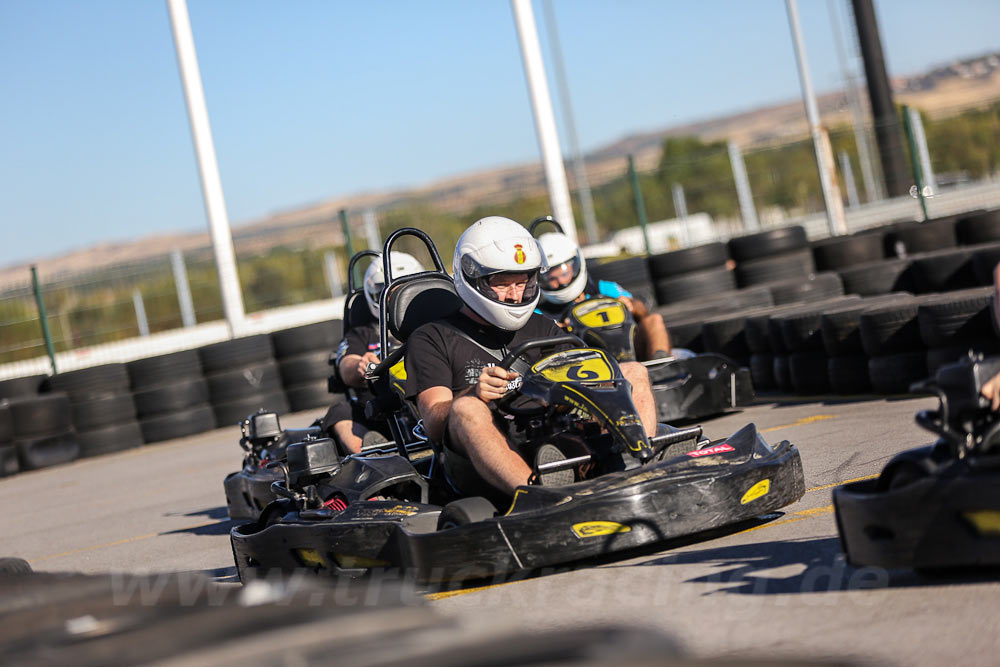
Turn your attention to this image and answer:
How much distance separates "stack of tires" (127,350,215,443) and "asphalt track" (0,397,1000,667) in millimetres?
6490

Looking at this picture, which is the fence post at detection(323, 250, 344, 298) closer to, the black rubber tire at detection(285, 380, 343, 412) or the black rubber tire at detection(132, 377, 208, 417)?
the black rubber tire at detection(285, 380, 343, 412)

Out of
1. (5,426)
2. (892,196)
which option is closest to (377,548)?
(5,426)

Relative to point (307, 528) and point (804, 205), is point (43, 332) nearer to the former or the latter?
point (307, 528)

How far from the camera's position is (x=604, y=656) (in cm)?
170

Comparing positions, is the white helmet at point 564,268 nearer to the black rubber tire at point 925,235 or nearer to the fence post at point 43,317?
the black rubber tire at point 925,235

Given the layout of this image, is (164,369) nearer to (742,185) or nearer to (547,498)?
(742,185)

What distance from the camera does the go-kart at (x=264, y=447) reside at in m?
7.44

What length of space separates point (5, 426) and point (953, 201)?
47.4 ft

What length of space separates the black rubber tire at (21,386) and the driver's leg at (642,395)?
36.7ft

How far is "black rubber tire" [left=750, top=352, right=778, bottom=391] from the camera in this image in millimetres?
9688

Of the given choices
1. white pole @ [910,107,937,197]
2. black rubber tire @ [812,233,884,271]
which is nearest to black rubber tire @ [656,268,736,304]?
black rubber tire @ [812,233,884,271]

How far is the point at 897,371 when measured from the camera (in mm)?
8094

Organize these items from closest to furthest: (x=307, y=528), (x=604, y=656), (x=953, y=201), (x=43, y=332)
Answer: (x=604, y=656)
(x=307, y=528)
(x=43, y=332)
(x=953, y=201)

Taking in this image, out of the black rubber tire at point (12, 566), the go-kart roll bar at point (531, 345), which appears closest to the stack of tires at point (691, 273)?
the go-kart roll bar at point (531, 345)
